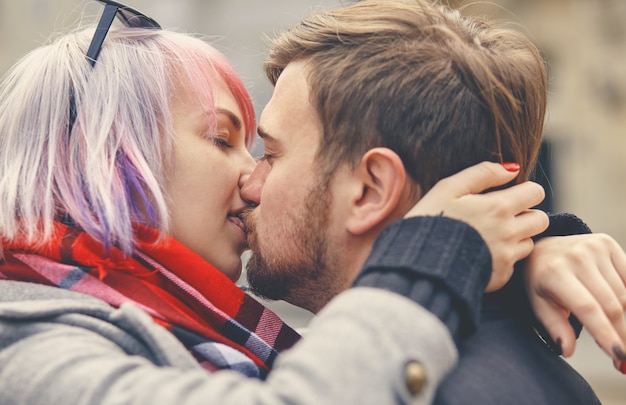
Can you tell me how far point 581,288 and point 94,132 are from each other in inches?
46.9

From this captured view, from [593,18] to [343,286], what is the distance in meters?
10.6

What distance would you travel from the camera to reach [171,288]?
1.96m

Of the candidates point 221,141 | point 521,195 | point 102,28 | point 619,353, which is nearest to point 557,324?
point 619,353

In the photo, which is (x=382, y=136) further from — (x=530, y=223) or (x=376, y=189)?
(x=530, y=223)

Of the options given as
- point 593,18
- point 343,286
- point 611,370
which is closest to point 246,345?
point 343,286

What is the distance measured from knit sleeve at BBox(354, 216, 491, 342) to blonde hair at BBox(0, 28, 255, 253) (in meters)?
0.67

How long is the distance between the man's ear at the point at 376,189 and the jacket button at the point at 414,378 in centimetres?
55

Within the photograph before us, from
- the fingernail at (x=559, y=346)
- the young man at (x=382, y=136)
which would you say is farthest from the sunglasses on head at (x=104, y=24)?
the fingernail at (x=559, y=346)

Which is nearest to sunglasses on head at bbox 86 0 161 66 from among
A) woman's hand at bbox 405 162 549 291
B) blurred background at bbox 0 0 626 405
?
woman's hand at bbox 405 162 549 291

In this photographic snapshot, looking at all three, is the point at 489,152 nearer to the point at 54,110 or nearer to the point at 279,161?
the point at 279,161

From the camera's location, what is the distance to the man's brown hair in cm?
183

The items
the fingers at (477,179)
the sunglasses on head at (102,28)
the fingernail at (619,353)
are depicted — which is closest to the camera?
the fingernail at (619,353)

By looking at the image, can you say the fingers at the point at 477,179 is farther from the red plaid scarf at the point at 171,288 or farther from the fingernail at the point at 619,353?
the red plaid scarf at the point at 171,288

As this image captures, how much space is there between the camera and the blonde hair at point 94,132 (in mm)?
1941
